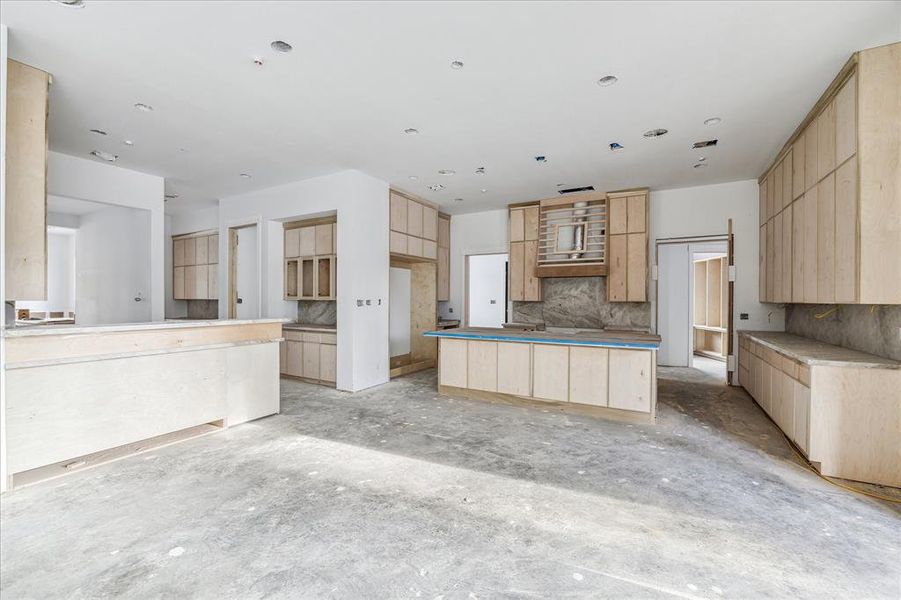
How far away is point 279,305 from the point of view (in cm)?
652

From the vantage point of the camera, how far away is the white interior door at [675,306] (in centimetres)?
728

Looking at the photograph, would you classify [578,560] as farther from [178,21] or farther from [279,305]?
[279,305]

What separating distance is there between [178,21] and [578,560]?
12.5 feet

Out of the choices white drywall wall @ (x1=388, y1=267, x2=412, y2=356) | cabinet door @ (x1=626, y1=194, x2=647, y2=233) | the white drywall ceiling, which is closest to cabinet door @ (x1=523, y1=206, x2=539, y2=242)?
cabinet door @ (x1=626, y1=194, x2=647, y2=233)

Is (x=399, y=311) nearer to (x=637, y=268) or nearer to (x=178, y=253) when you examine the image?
(x=637, y=268)

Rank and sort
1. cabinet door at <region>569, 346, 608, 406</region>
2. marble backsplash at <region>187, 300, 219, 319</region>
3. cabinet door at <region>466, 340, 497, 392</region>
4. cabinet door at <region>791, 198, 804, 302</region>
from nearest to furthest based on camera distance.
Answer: cabinet door at <region>791, 198, 804, 302</region>
cabinet door at <region>569, 346, 608, 406</region>
cabinet door at <region>466, 340, 497, 392</region>
marble backsplash at <region>187, 300, 219, 319</region>

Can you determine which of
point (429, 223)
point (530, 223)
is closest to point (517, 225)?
point (530, 223)

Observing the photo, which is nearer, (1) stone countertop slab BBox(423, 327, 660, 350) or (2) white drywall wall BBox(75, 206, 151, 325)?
(1) stone countertop slab BBox(423, 327, 660, 350)

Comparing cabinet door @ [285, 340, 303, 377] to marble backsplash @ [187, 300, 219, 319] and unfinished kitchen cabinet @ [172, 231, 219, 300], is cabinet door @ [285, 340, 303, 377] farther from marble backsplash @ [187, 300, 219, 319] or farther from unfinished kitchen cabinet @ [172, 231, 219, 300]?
marble backsplash @ [187, 300, 219, 319]

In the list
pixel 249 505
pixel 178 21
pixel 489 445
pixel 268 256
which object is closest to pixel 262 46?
pixel 178 21

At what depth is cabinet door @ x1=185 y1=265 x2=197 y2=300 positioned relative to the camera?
8203 mm

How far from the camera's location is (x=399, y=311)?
7215 millimetres

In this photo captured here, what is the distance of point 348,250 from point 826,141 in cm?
498

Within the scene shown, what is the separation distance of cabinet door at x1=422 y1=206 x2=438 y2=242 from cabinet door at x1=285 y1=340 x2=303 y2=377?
2761mm
